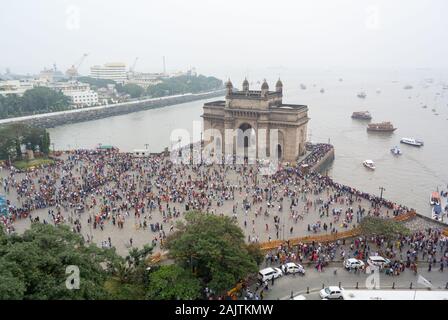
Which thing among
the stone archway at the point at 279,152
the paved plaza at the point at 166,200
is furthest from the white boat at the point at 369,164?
the paved plaza at the point at 166,200

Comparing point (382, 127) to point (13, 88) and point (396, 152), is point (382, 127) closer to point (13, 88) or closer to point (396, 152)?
point (396, 152)

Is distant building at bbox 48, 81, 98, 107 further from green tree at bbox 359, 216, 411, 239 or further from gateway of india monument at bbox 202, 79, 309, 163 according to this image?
green tree at bbox 359, 216, 411, 239

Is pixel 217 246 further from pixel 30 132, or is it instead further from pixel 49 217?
pixel 30 132

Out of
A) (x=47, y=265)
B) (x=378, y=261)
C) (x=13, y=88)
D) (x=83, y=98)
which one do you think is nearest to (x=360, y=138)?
(x=378, y=261)
